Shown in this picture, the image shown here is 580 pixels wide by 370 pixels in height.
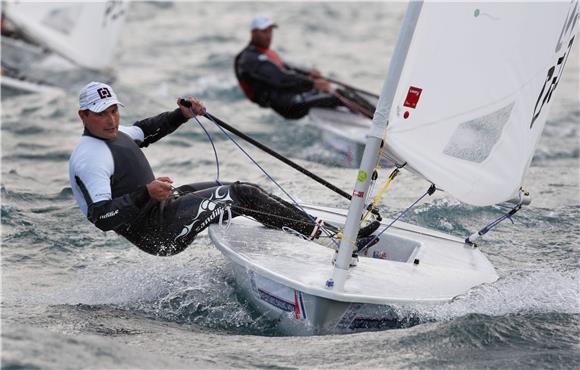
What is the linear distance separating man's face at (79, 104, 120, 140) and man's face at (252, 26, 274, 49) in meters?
3.82

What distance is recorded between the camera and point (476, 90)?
4113 mm

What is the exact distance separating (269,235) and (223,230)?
229mm

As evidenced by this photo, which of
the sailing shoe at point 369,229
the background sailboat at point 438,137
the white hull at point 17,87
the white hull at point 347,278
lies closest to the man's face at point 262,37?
the white hull at point 17,87

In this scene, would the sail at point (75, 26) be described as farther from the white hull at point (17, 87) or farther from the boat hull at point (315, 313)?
the boat hull at point (315, 313)

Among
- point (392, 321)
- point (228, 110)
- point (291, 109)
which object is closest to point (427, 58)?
point (392, 321)

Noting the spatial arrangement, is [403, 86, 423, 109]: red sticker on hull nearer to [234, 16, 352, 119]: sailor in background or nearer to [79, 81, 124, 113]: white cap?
[79, 81, 124, 113]: white cap

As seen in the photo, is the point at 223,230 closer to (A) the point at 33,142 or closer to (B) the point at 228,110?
(A) the point at 33,142

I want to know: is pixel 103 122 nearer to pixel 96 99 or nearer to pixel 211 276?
pixel 96 99

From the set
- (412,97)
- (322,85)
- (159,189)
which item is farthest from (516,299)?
(322,85)

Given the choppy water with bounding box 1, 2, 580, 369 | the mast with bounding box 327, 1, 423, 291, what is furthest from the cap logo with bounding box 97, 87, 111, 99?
the mast with bounding box 327, 1, 423, 291

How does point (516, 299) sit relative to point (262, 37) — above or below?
below

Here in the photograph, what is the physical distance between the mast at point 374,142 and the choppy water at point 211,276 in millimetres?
344

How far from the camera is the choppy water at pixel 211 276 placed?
12.6 feet

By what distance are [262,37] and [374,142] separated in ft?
14.0
